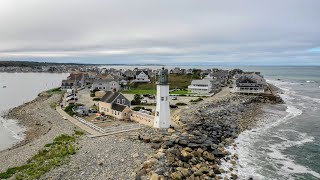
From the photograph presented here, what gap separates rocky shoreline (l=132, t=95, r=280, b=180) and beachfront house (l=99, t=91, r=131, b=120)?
551 cm

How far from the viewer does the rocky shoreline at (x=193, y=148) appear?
19125 mm

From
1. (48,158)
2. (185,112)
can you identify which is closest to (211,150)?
(48,158)

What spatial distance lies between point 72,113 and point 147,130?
1469 cm

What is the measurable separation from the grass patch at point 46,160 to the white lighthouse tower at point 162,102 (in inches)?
277

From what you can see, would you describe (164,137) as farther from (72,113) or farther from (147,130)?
(72,113)

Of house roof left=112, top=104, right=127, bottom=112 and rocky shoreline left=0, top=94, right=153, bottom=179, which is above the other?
house roof left=112, top=104, right=127, bottom=112

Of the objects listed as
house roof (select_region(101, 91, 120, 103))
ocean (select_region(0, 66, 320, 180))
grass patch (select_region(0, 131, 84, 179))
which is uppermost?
house roof (select_region(101, 91, 120, 103))

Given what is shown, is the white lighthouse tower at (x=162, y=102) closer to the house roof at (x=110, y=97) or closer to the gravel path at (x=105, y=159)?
the gravel path at (x=105, y=159)

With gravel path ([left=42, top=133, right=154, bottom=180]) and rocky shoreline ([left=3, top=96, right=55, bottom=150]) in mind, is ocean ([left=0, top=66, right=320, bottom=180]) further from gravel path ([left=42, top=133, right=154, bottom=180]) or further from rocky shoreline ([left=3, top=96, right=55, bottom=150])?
gravel path ([left=42, top=133, right=154, bottom=180])

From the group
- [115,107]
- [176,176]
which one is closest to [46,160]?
[176,176]

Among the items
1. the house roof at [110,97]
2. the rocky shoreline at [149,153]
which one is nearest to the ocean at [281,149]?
the rocky shoreline at [149,153]

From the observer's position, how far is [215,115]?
132 ft

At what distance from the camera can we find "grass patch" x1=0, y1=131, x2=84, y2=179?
740 inches

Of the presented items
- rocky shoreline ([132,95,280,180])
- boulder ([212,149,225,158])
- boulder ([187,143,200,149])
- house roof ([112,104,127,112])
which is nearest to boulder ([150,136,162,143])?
rocky shoreline ([132,95,280,180])
